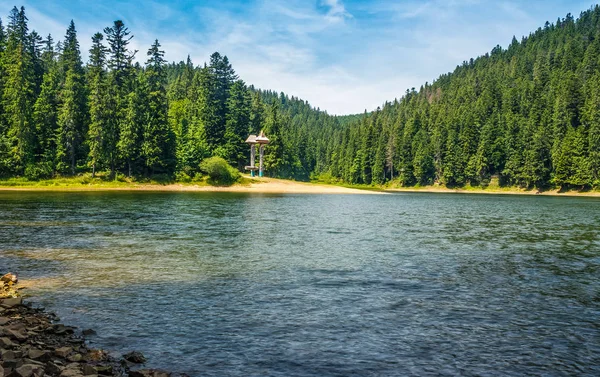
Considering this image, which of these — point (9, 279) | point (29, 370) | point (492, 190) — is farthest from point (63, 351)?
point (492, 190)

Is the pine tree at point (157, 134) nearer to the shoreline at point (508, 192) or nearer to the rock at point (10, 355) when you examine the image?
the shoreline at point (508, 192)

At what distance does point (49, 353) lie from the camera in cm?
940

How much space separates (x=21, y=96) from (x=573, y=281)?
321ft

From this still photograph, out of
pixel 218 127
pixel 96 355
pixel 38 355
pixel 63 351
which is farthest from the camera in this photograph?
pixel 218 127

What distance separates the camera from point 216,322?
43.1 feet

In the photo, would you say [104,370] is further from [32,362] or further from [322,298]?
[322,298]

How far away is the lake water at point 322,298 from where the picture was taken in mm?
10820

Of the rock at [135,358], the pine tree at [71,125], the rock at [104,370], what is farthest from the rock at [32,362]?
the pine tree at [71,125]

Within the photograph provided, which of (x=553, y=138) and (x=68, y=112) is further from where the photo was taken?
(x=553, y=138)

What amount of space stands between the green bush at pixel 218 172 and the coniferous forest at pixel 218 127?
4.23 metres

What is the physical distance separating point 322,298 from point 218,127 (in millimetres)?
109135

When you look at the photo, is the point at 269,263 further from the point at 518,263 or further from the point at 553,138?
the point at 553,138

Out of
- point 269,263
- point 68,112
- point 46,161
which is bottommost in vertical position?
point 269,263

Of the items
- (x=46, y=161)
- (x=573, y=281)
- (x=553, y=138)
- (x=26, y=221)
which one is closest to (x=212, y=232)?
(x=26, y=221)
